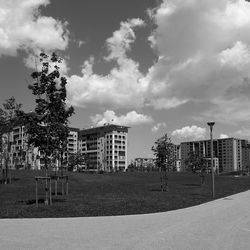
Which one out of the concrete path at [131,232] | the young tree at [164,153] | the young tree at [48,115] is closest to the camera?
the concrete path at [131,232]

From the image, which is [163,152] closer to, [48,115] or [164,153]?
[164,153]

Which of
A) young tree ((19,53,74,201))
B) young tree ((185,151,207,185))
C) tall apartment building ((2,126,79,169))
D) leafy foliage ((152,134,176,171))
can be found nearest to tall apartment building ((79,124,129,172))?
tall apartment building ((2,126,79,169))

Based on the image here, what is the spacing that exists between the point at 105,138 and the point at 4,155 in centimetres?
15262

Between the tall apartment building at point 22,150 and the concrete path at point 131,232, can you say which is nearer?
the concrete path at point 131,232

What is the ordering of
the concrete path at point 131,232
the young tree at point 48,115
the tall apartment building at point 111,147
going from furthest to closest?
1. the tall apartment building at point 111,147
2. the young tree at point 48,115
3. the concrete path at point 131,232

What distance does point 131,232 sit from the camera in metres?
10.5

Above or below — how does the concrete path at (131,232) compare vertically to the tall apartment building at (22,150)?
below

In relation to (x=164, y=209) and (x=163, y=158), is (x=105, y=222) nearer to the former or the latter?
(x=164, y=209)

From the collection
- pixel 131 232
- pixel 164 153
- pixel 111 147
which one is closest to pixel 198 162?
pixel 164 153

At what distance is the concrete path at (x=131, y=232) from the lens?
8.70 meters

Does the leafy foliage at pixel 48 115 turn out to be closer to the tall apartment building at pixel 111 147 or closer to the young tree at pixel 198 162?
the young tree at pixel 198 162

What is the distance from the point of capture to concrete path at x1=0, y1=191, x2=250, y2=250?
342 inches

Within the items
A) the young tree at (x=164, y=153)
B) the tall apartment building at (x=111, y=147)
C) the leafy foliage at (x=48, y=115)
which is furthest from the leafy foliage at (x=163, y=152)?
the tall apartment building at (x=111, y=147)

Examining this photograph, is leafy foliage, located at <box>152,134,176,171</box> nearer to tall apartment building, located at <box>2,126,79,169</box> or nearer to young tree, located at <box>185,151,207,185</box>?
tall apartment building, located at <box>2,126,79,169</box>
